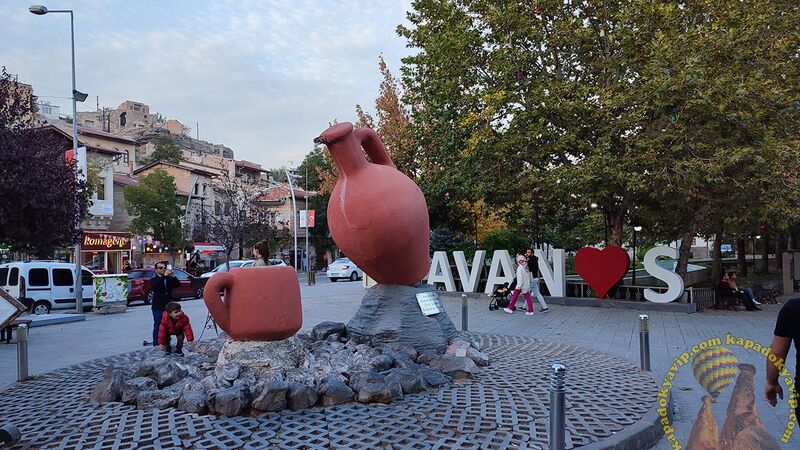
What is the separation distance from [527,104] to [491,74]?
5.59 ft

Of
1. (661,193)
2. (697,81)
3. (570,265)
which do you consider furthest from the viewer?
Result: (570,265)

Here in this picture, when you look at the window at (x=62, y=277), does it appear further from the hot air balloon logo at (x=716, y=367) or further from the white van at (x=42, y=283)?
the hot air balloon logo at (x=716, y=367)

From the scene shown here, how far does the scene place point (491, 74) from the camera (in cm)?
1669

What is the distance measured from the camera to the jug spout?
7695 millimetres

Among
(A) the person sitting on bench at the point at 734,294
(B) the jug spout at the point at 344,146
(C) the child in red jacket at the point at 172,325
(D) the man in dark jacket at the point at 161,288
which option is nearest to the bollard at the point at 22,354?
(C) the child in red jacket at the point at 172,325

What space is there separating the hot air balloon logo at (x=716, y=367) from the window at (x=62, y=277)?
66.1 feet

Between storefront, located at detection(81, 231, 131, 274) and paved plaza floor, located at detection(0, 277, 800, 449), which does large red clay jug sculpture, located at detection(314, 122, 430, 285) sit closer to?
paved plaza floor, located at detection(0, 277, 800, 449)

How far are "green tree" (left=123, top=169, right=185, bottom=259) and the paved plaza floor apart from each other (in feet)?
63.3

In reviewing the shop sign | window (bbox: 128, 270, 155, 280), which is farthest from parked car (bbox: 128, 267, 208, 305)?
the shop sign

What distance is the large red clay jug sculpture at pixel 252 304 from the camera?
6.58 m

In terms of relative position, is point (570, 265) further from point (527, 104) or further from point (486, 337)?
point (486, 337)

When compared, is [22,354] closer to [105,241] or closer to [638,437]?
[638,437]

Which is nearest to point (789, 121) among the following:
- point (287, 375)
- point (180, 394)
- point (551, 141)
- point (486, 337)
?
point (551, 141)

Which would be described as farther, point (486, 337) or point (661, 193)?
point (661, 193)
